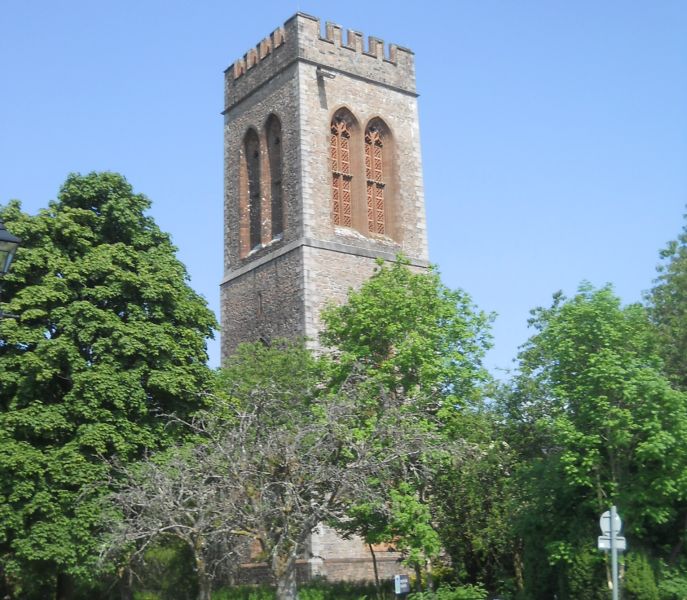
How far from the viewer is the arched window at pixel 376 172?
3750 cm

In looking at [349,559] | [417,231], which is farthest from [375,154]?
[349,559]

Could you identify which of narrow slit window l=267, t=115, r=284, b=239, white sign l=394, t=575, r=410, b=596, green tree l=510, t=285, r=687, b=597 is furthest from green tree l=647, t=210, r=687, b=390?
narrow slit window l=267, t=115, r=284, b=239

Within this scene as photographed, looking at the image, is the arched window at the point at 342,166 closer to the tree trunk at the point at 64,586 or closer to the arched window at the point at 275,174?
the arched window at the point at 275,174

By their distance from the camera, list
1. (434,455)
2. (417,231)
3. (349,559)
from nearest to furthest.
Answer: (434,455) → (349,559) → (417,231)

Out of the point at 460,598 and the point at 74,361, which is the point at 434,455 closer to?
the point at 460,598

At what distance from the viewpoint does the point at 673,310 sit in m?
27.3

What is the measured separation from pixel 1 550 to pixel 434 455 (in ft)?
32.4

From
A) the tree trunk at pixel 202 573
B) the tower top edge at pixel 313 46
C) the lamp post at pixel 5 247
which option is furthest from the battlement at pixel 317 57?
the lamp post at pixel 5 247

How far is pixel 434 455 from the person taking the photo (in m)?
20.9

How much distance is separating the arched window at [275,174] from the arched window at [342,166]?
204cm

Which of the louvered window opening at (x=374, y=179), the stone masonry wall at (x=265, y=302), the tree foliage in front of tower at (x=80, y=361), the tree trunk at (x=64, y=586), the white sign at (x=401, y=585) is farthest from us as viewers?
the louvered window opening at (x=374, y=179)

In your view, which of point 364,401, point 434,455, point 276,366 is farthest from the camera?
point 276,366

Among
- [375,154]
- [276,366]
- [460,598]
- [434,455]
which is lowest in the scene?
[460,598]

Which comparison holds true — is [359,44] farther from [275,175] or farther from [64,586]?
[64,586]
